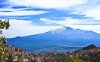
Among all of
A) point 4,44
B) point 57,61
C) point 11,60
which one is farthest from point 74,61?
point 57,61

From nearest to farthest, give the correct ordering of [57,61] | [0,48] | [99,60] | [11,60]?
[0,48]
[11,60]
[99,60]
[57,61]

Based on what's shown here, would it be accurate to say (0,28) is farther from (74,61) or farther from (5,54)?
(74,61)

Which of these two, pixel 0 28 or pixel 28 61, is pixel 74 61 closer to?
pixel 0 28

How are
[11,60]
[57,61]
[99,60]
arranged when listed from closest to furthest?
[11,60], [99,60], [57,61]

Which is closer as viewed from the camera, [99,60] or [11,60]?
[11,60]

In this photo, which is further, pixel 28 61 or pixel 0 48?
pixel 28 61

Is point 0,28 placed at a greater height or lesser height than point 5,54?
greater

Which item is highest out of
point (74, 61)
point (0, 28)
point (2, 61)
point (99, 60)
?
point (0, 28)

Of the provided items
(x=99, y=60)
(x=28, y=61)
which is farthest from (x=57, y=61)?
(x=99, y=60)

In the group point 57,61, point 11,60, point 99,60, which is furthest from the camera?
point 57,61
